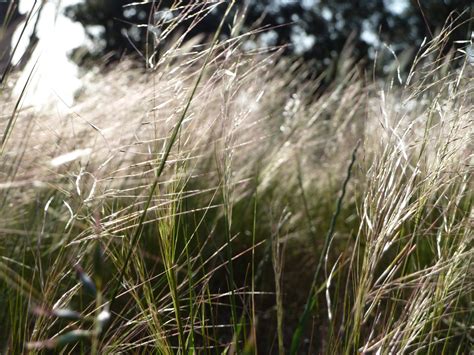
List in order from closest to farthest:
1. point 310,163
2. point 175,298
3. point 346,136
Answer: point 175,298
point 346,136
point 310,163

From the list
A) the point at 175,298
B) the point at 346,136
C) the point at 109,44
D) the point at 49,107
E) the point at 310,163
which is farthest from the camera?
the point at 109,44

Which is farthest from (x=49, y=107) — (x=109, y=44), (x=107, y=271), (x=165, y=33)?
(x=109, y=44)

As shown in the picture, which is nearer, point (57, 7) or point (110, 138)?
point (57, 7)

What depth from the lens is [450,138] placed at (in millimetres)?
1236

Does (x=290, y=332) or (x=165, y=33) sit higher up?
(x=165, y=33)

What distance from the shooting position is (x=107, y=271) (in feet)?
6.04

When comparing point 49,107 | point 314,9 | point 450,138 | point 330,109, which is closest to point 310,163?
point 330,109

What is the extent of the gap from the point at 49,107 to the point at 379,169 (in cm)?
209

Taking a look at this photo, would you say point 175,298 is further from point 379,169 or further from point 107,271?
point 107,271

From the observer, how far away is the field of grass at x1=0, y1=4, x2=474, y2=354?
116 cm

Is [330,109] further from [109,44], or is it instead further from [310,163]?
[109,44]

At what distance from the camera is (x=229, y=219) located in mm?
1240

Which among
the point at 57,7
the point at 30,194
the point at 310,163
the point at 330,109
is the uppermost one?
the point at 57,7

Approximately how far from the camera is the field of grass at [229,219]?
3.79 ft
